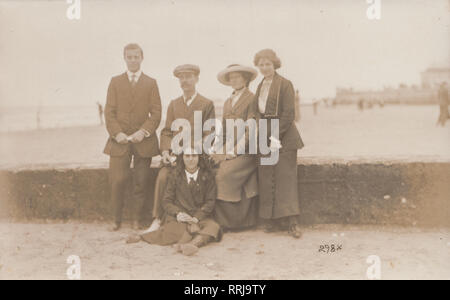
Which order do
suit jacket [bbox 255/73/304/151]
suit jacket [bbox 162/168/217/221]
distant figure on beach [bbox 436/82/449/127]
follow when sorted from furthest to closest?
1. distant figure on beach [bbox 436/82/449/127]
2. suit jacket [bbox 255/73/304/151]
3. suit jacket [bbox 162/168/217/221]

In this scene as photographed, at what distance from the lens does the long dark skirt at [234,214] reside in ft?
13.6

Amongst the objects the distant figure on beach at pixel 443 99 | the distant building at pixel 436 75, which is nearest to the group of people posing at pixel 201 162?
the distant building at pixel 436 75

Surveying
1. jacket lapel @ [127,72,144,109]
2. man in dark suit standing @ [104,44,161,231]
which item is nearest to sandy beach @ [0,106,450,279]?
man in dark suit standing @ [104,44,161,231]

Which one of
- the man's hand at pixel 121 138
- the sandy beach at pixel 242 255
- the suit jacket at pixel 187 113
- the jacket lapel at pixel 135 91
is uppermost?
the jacket lapel at pixel 135 91

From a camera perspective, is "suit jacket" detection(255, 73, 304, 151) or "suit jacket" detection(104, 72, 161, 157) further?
"suit jacket" detection(104, 72, 161, 157)

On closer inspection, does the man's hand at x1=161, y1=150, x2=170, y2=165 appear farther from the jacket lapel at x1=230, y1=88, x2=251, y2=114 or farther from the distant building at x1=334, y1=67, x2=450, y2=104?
the distant building at x1=334, y1=67, x2=450, y2=104

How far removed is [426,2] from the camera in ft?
14.6

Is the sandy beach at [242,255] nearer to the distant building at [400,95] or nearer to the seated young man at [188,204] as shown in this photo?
the seated young man at [188,204]

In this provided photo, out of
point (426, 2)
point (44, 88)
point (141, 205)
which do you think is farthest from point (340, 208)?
point (44, 88)

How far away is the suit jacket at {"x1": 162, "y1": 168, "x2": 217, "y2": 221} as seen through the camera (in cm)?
393

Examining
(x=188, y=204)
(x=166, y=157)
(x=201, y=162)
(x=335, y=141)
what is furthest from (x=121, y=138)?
(x=335, y=141)

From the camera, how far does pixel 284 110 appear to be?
4.11m

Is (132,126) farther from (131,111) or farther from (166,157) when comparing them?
(166,157)

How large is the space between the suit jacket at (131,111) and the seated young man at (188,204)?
52cm
